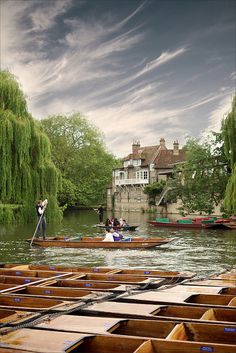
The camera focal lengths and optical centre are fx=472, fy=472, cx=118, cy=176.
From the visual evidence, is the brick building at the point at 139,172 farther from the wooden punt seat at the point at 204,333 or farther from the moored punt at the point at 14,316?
the wooden punt seat at the point at 204,333

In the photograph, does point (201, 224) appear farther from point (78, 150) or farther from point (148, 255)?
point (78, 150)

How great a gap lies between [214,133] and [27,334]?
3579 cm

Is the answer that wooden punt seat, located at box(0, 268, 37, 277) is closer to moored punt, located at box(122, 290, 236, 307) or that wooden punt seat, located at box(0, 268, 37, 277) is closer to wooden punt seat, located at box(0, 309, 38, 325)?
moored punt, located at box(122, 290, 236, 307)

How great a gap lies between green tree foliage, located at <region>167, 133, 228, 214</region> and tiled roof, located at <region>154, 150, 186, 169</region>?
24.0 metres

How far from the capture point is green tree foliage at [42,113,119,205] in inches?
2466

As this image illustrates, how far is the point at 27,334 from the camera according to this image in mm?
5375

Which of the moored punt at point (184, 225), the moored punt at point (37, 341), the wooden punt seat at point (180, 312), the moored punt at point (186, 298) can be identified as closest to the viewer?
the moored punt at point (37, 341)

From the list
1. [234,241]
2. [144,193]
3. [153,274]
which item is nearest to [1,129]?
[234,241]

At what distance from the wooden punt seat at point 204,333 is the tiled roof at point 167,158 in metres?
59.8

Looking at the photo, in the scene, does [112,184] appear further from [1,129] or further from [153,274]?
[153,274]

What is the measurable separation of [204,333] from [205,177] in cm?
3487

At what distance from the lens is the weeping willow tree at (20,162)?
25.1 metres

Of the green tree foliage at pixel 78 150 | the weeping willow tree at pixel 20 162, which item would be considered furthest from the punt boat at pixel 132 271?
the green tree foliage at pixel 78 150

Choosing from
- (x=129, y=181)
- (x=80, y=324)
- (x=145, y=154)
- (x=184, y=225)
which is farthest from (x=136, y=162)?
(x=80, y=324)
